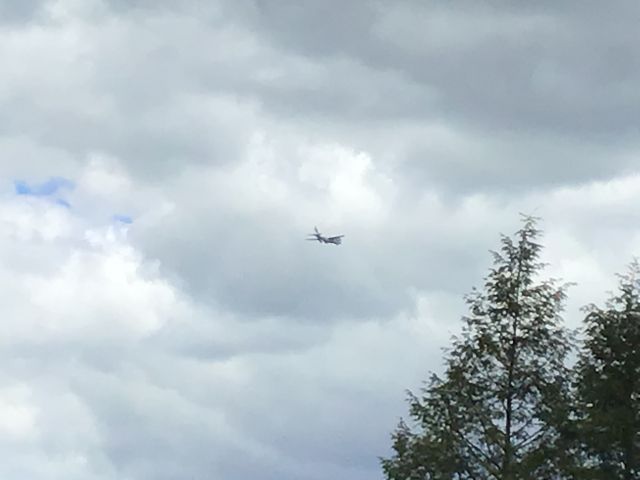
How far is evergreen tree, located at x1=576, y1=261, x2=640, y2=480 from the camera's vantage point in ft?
134

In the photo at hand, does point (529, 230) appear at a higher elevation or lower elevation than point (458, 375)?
higher

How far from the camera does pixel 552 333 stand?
48562 mm

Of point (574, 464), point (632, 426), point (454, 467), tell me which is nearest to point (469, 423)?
point (454, 467)

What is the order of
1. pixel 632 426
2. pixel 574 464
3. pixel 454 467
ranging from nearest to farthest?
pixel 632 426, pixel 574 464, pixel 454 467

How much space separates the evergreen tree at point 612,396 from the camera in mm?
40844

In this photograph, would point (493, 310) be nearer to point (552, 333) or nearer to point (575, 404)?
→ point (552, 333)

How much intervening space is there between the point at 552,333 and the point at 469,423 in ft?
12.7

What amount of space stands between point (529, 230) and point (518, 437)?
7.36 metres

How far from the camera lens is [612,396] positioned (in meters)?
41.7

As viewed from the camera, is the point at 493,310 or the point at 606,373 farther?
the point at 493,310

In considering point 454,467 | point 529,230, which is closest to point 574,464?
point 454,467

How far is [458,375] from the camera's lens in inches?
1924

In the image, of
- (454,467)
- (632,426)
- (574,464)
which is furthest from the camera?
(454,467)

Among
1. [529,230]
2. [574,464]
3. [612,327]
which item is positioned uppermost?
[529,230]
